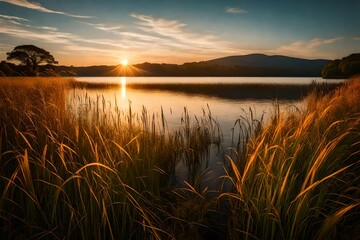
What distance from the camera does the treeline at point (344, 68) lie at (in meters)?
55.0

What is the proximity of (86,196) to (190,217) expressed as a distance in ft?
4.47

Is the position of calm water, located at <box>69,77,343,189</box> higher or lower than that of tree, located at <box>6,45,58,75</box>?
lower

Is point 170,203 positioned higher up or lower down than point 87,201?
lower down

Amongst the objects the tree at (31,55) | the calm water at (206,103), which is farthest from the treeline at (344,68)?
the tree at (31,55)

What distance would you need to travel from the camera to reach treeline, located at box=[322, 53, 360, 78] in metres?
55.0

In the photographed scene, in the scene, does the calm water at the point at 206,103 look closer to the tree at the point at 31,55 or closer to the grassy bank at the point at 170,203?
the grassy bank at the point at 170,203

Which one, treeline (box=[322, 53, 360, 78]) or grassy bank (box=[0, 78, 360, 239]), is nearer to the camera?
grassy bank (box=[0, 78, 360, 239])

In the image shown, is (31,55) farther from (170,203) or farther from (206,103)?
(170,203)

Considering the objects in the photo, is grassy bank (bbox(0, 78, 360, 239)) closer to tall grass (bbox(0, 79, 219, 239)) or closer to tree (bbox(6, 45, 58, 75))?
tall grass (bbox(0, 79, 219, 239))

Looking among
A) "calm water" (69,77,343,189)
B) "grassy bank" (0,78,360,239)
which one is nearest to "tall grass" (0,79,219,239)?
"grassy bank" (0,78,360,239)

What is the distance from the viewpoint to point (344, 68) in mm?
56344

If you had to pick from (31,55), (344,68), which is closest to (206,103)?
(31,55)

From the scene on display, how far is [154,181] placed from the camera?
4.35 metres

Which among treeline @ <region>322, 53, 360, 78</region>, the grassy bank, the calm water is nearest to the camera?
the grassy bank
